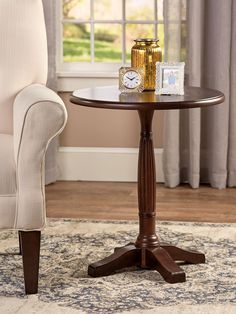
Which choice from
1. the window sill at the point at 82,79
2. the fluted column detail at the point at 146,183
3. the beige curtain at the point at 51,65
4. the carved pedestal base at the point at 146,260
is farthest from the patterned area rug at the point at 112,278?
the window sill at the point at 82,79

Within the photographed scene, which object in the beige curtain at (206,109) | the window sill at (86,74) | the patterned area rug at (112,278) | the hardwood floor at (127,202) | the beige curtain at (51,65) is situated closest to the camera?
the patterned area rug at (112,278)

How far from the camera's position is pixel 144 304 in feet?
9.97

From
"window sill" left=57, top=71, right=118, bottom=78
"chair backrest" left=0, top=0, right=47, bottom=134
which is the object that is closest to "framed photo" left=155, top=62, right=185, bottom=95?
"chair backrest" left=0, top=0, right=47, bottom=134

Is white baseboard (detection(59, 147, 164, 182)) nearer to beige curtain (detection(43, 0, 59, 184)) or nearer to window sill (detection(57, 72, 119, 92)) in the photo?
beige curtain (detection(43, 0, 59, 184))

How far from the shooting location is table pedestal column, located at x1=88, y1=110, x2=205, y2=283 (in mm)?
3336

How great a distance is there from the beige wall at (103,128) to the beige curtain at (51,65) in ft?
0.47

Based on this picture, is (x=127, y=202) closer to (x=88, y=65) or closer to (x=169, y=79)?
(x=88, y=65)

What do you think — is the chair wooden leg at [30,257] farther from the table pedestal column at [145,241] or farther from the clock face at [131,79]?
the clock face at [131,79]

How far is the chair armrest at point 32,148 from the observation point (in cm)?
305

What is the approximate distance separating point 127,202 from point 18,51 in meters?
1.43

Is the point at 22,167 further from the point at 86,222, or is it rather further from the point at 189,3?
the point at 189,3

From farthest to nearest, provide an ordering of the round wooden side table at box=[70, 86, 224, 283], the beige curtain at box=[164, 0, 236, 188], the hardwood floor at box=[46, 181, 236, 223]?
1. the beige curtain at box=[164, 0, 236, 188]
2. the hardwood floor at box=[46, 181, 236, 223]
3. the round wooden side table at box=[70, 86, 224, 283]

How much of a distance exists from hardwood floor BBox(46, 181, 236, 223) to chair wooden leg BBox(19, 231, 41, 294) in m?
1.21

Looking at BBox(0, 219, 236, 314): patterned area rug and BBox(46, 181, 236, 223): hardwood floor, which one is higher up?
BBox(0, 219, 236, 314): patterned area rug
